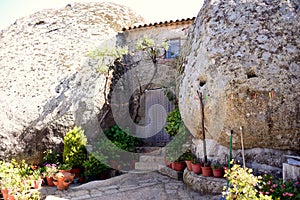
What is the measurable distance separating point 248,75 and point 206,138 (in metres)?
1.82

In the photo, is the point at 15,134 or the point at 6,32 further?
the point at 6,32

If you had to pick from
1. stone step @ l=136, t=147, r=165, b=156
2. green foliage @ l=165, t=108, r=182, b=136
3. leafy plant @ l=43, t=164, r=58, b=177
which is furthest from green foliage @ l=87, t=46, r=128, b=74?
leafy plant @ l=43, t=164, r=58, b=177

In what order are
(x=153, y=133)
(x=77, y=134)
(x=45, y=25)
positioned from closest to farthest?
(x=77, y=134)
(x=153, y=133)
(x=45, y=25)

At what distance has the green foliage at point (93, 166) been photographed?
775cm

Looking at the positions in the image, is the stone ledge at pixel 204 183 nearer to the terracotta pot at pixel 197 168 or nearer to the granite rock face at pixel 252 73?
the terracotta pot at pixel 197 168

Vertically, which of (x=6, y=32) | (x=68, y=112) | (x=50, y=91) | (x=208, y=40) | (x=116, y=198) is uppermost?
(x=6, y=32)

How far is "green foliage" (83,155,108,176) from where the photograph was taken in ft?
25.4

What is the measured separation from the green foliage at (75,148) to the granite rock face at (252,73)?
3638mm

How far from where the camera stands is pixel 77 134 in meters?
8.12

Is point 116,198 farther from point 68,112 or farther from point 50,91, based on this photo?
point 50,91

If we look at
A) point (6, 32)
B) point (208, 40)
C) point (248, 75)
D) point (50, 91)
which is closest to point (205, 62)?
point (208, 40)

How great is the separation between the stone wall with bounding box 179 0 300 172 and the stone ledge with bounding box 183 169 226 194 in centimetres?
67

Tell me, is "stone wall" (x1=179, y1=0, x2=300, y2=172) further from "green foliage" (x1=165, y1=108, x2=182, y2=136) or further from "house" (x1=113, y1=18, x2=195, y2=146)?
"house" (x1=113, y1=18, x2=195, y2=146)

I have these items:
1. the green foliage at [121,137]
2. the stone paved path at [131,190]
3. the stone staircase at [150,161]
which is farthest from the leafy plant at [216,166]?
the green foliage at [121,137]
